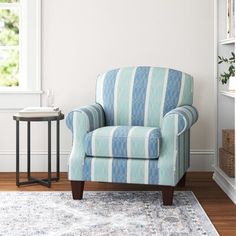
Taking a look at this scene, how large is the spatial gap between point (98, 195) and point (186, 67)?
Answer: 147cm

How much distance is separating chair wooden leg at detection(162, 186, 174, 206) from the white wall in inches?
49.5

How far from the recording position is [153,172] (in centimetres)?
343

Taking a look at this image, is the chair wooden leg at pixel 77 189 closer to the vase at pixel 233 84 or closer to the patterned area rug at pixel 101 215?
the patterned area rug at pixel 101 215

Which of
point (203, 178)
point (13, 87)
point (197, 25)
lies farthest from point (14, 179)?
point (197, 25)

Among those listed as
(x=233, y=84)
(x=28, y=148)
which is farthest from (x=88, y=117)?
(x=233, y=84)

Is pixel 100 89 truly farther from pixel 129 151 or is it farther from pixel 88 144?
pixel 129 151

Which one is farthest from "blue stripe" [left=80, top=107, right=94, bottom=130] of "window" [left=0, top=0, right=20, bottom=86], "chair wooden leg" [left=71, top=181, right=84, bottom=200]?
"window" [left=0, top=0, right=20, bottom=86]

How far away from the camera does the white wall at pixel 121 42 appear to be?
4.50 metres

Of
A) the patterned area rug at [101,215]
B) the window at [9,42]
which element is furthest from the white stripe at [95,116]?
the window at [9,42]

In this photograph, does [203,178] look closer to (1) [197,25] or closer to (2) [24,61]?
(1) [197,25]

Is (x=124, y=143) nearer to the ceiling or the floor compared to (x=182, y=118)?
nearer to the floor

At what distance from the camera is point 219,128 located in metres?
4.39

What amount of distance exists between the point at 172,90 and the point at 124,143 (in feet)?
2.48

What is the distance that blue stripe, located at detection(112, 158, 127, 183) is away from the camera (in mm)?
3461
